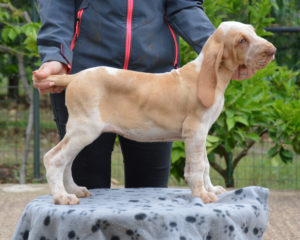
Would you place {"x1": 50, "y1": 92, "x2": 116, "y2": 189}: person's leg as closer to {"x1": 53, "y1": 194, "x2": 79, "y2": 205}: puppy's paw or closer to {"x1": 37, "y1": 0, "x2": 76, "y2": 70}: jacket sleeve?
{"x1": 37, "y1": 0, "x2": 76, "y2": 70}: jacket sleeve

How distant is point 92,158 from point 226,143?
2338 mm

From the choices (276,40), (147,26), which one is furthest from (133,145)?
(276,40)

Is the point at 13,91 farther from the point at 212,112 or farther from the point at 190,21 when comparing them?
the point at 212,112

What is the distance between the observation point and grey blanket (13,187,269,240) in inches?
71.3

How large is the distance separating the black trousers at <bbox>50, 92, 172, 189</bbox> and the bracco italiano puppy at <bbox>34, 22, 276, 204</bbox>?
0.41 meters

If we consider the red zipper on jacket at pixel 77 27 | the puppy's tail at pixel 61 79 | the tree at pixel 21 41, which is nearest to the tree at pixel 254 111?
the tree at pixel 21 41

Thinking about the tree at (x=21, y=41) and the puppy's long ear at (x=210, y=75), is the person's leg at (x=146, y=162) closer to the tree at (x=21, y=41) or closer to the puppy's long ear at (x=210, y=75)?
the puppy's long ear at (x=210, y=75)

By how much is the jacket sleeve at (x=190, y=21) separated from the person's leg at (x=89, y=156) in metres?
0.62

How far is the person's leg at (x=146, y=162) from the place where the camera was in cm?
252

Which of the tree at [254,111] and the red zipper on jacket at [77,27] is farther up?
the red zipper on jacket at [77,27]

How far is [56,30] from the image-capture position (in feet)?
7.41

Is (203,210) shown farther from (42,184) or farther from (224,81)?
(42,184)

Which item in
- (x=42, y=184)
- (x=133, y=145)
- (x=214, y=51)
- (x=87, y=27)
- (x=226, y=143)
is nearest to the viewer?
(x=214, y=51)

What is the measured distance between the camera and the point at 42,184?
5555mm
